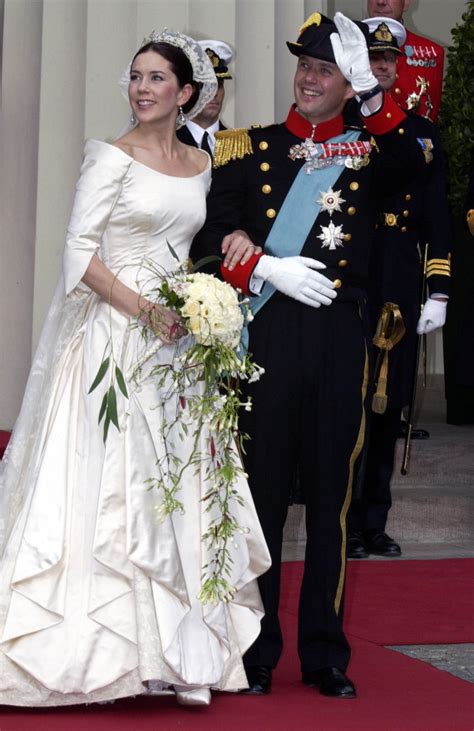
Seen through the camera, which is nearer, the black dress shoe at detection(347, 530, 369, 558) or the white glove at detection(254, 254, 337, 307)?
the white glove at detection(254, 254, 337, 307)

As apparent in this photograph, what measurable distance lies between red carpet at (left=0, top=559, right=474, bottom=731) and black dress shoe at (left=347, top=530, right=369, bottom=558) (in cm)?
63

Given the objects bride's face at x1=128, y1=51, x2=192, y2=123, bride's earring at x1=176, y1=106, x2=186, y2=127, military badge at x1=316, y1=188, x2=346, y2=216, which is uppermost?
bride's face at x1=128, y1=51, x2=192, y2=123

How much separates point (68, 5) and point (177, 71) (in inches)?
116

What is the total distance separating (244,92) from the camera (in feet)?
22.6

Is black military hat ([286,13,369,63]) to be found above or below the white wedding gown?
above

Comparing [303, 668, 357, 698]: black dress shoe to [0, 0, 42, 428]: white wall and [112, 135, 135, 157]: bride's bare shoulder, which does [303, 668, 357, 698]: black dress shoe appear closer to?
[112, 135, 135, 157]: bride's bare shoulder

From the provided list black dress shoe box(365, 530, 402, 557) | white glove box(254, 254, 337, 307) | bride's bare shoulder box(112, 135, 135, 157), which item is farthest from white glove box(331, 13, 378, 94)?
black dress shoe box(365, 530, 402, 557)

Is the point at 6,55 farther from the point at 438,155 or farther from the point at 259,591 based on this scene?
the point at 259,591

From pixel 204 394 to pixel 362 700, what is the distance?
898mm

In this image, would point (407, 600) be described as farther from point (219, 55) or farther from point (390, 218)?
point (219, 55)

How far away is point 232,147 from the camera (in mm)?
3850

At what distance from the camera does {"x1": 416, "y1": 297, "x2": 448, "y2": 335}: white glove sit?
17.2 feet

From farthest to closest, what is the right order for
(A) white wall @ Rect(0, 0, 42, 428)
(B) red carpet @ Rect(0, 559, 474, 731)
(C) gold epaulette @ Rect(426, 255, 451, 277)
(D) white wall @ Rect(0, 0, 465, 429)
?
(A) white wall @ Rect(0, 0, 42, 428) < (D) white wall @ Rect(0, 0, 465, 429) < (C) gold epaulette @ Rect(426, 255, 451, 277) < (B) red carpet @ Rect(0, 559, 474, 731)

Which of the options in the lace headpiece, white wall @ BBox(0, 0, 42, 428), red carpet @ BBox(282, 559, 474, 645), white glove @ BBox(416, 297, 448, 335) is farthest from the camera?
white wall @ BBox(0, 0, 42, 428)
